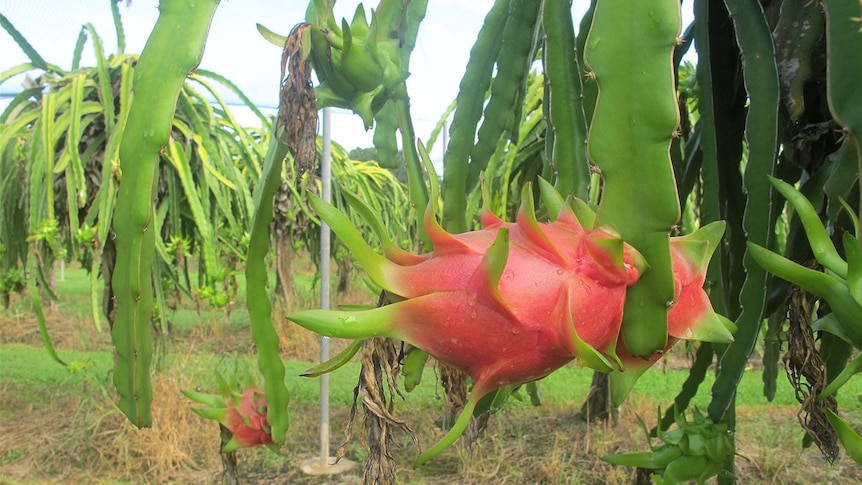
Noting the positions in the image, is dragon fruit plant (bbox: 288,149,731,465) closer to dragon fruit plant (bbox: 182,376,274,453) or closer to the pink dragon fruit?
the pink dragon fruit

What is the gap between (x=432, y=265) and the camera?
297mm

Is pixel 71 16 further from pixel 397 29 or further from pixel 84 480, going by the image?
pixel 397 29

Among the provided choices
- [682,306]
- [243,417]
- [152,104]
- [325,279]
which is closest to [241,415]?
[243,417]

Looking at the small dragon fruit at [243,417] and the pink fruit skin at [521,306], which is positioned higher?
the pink fruit skin at [521,306]

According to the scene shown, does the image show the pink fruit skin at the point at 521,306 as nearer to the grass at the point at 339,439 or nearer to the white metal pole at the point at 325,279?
the grass at the point at 339,439

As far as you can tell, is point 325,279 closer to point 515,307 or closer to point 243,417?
point 243,417

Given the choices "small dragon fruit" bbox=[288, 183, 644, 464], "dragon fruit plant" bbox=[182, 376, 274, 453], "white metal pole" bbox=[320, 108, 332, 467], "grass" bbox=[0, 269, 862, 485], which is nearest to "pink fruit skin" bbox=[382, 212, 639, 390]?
"small dragon fruit" bbox=[288, 183, 644, 464]

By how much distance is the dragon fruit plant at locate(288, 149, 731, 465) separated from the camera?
0.88 ft

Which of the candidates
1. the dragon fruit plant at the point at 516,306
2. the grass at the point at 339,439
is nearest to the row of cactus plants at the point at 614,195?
the dragon fruit plant at the point at 516,306

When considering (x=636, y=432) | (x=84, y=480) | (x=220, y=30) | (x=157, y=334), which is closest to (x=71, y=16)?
(x=220, y=30)

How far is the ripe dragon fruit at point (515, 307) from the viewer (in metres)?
0.27

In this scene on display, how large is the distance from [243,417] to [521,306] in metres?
0.43

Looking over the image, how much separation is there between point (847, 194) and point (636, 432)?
5.29 ft

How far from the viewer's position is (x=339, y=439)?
2152 mm
